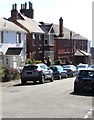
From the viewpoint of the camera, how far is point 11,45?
5509 cm

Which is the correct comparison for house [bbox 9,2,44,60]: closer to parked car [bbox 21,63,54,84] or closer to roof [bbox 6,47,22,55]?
roof [bbox 6,47,22,55]

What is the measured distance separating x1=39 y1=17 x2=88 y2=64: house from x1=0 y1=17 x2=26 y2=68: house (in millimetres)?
10129

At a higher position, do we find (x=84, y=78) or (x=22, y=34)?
(x=22, y=34)

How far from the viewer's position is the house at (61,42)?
222 ft

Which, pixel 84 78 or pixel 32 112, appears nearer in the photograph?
pixel 32 112

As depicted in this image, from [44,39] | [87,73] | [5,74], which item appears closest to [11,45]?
[44,39]

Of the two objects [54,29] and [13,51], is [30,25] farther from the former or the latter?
[13,51]

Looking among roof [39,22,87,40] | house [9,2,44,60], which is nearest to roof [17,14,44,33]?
house [9,2,44,60]

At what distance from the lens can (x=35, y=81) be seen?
107 ft

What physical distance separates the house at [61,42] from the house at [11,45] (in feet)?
33.2

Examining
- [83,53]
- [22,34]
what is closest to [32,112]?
[22,34]

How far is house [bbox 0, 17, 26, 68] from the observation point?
173 feet

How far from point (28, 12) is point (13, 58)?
863 inches

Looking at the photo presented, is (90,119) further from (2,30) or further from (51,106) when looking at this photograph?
(2,30)
